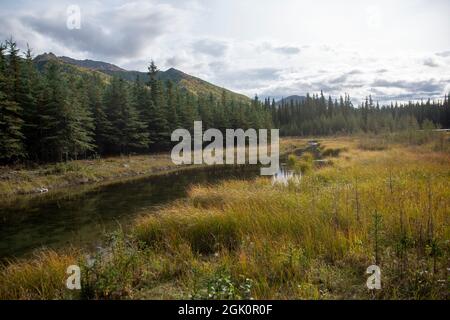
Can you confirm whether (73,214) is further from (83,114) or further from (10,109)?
(83,114)

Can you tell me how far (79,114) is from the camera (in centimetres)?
3303

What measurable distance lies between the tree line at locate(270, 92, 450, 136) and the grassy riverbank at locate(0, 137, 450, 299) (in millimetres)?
86497

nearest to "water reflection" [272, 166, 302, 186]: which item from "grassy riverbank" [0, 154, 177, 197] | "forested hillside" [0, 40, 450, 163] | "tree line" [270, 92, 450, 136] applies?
"grassy riverbank" [0, 154, 177, 197]

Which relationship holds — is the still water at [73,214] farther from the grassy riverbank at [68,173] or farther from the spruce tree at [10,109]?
the spruce tree at [10,109]

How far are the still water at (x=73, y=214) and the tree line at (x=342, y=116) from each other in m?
80.6

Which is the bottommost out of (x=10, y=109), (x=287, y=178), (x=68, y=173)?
(x=68, y=173)

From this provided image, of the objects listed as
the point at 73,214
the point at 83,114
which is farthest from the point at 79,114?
the point at 73,214

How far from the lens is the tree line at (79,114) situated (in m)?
29.2

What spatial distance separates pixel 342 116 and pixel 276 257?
11250cm

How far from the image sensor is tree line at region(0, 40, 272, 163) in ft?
95.9

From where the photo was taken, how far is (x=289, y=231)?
728 centimetres

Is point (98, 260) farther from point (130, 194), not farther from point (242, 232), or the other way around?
point (130, 194)
